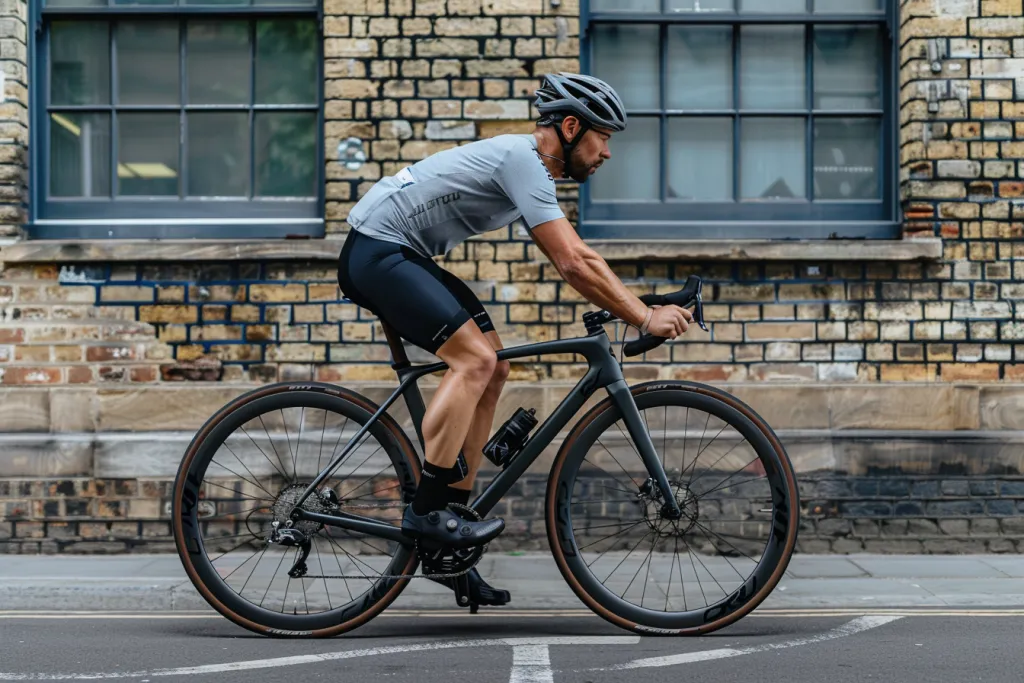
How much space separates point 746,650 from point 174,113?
189 inches

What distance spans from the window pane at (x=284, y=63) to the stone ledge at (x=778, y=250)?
1.96 m

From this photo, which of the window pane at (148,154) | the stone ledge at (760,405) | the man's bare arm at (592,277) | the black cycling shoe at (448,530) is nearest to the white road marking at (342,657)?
the black cycling shoe at (448,530)

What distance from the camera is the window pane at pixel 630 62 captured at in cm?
734

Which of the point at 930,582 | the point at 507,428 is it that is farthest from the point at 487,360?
the point at 930,582

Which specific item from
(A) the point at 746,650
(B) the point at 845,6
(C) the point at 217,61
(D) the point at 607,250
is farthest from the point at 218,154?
(A) the point at 746,650

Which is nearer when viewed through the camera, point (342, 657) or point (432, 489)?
point (342, 657)

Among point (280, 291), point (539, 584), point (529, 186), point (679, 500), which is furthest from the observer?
point (280, 291)

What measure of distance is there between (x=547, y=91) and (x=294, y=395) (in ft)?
4.74

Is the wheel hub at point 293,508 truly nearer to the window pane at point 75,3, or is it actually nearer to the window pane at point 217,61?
the window pane at point 217,61

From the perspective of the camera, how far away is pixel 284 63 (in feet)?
24.1

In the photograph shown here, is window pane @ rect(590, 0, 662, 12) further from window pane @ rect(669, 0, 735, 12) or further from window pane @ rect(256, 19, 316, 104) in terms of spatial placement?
window pane @ rect(256, 19, 316, 104)

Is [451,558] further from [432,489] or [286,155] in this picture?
[286,155]

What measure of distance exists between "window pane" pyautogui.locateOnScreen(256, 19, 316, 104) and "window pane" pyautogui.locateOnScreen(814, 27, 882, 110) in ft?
9.79

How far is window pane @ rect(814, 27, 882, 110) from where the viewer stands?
24.1 feet
